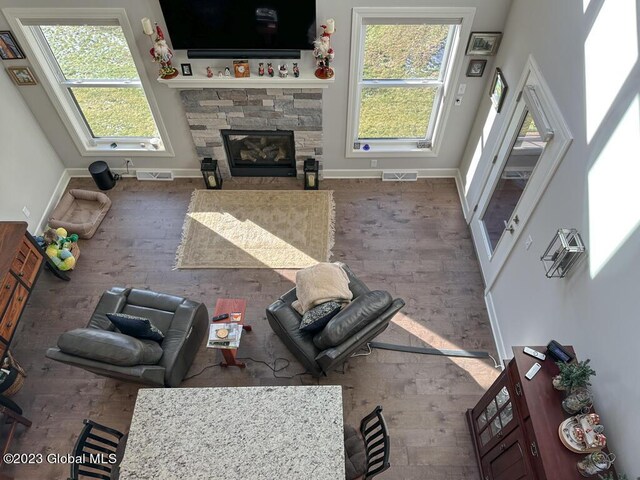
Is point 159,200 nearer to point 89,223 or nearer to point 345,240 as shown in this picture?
point 89,223

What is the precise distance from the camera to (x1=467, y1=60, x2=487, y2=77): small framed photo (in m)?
4.56

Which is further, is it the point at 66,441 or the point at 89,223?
the point at 89,223

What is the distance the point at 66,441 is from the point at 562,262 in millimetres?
4201

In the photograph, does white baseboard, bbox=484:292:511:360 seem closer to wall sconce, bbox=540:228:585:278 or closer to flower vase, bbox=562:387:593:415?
wall sconce, bbox=540:228:585:278

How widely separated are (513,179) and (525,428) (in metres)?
2.30

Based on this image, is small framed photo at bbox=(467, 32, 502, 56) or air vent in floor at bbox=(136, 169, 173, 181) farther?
air vent in floor at bbox=(136, 169, 173, 181)

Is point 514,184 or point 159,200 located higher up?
point 514,184

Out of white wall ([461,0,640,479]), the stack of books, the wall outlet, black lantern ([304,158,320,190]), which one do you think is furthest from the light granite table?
black lantern ([304,158,320,190])

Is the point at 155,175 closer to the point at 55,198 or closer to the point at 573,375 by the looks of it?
the point at 55,198

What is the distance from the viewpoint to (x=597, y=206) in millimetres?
2736

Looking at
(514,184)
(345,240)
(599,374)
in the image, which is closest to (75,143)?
(345,240)

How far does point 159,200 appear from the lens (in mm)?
5492

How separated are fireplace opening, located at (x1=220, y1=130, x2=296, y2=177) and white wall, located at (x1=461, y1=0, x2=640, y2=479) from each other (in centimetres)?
292

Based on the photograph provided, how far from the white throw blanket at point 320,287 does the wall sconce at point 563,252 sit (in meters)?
1.62
